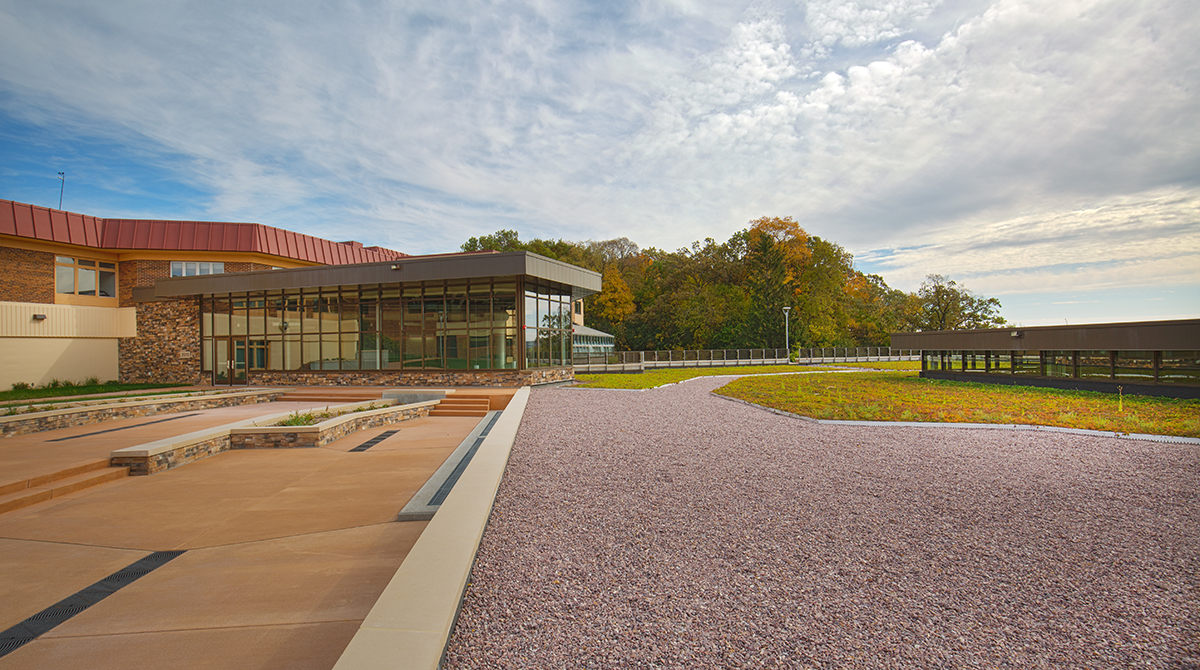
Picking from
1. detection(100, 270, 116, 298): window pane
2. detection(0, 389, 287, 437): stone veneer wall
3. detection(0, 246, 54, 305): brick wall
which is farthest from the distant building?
detection(0, 246, 54, 305): brick wall

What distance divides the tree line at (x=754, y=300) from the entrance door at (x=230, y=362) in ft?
85.7

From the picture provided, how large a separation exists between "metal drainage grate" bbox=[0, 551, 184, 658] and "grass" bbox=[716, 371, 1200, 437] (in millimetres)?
10773

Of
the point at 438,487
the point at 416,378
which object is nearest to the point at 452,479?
the point at 438,487

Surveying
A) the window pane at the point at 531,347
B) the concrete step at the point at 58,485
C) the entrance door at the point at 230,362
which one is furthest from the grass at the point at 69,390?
the concrete step at the point at 58,485

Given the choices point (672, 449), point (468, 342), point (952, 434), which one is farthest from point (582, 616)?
point (468, 342)

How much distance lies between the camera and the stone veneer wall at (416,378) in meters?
18.9

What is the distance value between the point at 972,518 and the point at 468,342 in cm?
1681

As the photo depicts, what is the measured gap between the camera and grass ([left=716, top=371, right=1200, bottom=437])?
1009 centimetres

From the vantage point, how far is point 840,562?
3.87 m

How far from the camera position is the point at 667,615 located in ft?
10.2

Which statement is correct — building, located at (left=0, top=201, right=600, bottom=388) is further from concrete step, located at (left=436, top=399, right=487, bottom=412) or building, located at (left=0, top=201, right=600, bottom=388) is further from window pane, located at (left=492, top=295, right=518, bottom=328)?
concrete step, located at (left=436, top=399, right=487, bottom=412)

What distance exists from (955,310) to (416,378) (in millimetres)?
55372

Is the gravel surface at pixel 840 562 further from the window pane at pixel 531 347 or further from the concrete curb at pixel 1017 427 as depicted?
the window pane at pixel 531 347

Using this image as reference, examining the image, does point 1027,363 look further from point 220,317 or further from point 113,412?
point 220,317
